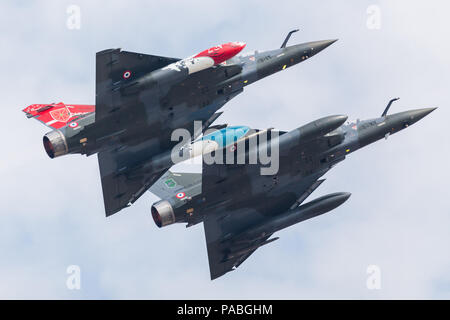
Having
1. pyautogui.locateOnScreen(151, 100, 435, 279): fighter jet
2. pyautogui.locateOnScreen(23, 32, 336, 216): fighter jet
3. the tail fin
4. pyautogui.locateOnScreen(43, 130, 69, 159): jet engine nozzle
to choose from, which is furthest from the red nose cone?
pyautogui.locateOnScreen(43, 130, 69, 159): jet engine nozzle

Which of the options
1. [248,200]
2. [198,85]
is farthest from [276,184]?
[198,85]

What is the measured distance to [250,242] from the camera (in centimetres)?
7875

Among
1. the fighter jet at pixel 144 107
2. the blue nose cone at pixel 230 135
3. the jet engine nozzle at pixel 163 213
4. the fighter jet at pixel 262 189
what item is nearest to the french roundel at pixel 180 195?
the fighter jet at pixel 262 189

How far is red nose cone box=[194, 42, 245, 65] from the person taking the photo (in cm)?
7625

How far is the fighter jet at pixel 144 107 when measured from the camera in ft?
245

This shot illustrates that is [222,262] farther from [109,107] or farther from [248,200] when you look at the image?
[109,107]

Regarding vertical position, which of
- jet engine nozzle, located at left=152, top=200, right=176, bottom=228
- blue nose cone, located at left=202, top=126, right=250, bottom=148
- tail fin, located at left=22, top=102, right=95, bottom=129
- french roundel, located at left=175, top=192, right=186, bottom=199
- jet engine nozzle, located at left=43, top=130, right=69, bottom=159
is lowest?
jet engine nozzle, located at left=152, top=200, right=176, bottom=228

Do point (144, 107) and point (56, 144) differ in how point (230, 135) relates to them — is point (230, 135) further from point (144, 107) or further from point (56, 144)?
point (56, 144)

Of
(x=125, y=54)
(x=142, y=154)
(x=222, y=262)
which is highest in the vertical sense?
(x=125, y=54)

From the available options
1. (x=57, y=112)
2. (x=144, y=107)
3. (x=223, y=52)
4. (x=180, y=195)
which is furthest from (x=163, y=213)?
(x=223, y=52)

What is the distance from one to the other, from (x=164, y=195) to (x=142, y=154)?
2624 millimetres

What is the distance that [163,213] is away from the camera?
246 feet

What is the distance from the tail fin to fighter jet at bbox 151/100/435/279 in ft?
20.4

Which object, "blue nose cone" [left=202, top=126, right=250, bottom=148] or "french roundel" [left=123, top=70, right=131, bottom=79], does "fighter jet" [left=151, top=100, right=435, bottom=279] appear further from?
"french roundel" [left=123, top=70, right=131, bottom=79]
